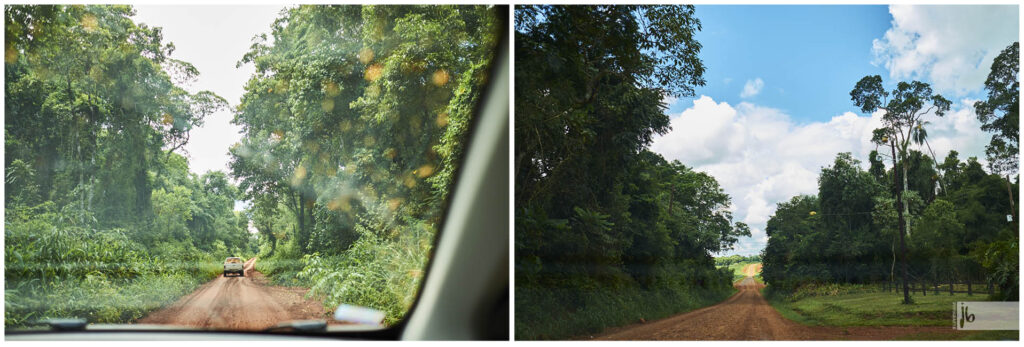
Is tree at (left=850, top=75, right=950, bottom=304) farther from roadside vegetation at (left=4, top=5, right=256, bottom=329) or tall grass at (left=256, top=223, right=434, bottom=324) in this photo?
roadside vegetation at (left=4, top=5, right=256, bottom=329)

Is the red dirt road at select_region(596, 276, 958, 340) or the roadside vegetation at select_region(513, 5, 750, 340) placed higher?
the roadside vegetation at select_region(513, 5, 750, 340)

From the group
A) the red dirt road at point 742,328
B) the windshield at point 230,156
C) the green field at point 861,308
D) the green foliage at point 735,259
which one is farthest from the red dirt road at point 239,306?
the green field at point 861,308

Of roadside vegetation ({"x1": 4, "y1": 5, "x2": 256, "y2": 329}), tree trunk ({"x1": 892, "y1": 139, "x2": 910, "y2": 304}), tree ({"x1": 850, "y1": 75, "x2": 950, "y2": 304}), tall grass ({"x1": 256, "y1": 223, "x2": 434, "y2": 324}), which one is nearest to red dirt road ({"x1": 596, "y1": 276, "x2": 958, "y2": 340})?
tree trunk ({"x1": 892, "y1": 139, "x2": 910, "y2": 304})

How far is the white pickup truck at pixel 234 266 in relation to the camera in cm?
309

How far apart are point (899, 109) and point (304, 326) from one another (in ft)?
11.0

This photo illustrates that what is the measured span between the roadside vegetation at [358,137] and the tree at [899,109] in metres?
2.02

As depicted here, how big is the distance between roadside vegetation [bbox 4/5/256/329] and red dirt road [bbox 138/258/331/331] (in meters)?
0.07

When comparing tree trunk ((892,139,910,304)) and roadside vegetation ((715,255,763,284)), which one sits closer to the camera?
tree trunk ((892,139,910,304))

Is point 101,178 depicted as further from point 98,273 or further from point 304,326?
point 304,326

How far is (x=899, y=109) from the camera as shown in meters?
3.26

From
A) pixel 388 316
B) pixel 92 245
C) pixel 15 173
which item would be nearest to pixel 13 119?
pixel 15 173

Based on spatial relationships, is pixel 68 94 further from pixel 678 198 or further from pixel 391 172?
pixel 678 198

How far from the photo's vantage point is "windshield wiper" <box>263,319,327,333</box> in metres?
3.17

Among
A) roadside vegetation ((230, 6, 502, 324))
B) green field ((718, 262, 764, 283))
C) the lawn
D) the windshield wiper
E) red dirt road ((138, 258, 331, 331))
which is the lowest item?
the windshield wiper
